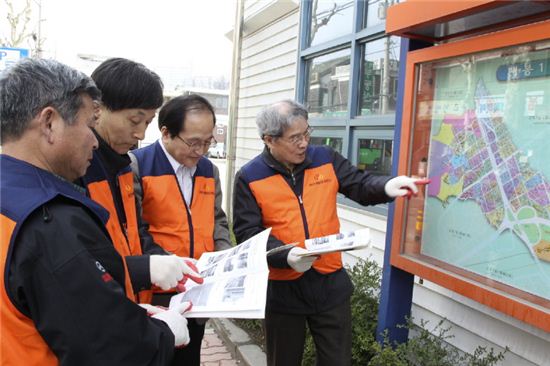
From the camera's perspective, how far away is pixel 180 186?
7.64 ft

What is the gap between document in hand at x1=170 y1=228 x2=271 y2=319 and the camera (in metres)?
1.42

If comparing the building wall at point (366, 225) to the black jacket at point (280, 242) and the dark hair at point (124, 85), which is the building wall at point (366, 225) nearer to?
the black jacket at point (280, 242)

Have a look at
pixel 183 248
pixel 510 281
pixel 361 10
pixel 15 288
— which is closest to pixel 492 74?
pixel 510 281

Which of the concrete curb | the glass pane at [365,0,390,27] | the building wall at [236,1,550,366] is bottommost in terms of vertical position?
the concrete curb

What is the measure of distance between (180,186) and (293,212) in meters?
0.59

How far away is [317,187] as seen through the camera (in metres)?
2.45

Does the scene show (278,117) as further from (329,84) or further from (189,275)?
(329,84)

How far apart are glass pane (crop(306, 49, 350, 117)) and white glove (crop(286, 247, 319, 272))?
2.51 meters

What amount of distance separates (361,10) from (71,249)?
3.71 m

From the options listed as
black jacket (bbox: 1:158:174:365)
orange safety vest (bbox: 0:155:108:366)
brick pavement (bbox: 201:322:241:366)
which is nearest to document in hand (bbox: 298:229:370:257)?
black jacket (bbox: 1:158:174:365)

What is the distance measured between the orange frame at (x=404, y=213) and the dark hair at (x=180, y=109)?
1.00 meters

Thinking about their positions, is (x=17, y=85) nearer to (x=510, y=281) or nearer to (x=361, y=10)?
(x=510, y=281)

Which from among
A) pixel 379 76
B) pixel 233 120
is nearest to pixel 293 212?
pixel 379 76

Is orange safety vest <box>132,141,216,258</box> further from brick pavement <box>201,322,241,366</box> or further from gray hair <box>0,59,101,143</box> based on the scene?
brick pavement <box>201,322,241,366</box>
